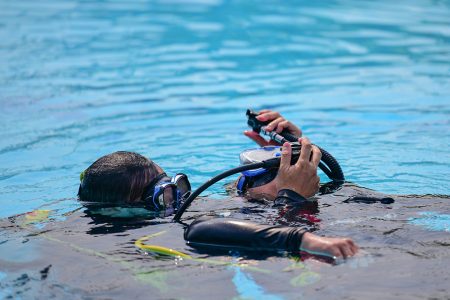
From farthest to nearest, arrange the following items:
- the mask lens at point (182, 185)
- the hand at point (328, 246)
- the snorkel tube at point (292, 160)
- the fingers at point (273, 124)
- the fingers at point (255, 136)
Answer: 1. the fingers at point (255, 136)
2. the fingers at point (273, 124)
3. the mask lens at point (182, 185)
4. the snorkel tube at point (292, 160)
5. the hand at point (328, 246)

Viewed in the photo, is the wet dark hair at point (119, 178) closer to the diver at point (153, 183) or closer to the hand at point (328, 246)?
the diver at point (153, 183)

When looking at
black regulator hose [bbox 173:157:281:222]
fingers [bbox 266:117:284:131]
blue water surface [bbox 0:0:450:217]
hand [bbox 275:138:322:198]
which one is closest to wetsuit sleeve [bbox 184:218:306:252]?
black regulator hose [bbox 173:157:281:222]

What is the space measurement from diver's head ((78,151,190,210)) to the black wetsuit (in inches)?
18.3

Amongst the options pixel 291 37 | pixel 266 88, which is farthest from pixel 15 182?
pixel 291 37

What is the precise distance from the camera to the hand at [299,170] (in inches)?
163

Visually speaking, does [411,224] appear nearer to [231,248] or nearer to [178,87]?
[231,248]

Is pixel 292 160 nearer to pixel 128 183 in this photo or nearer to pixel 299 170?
pixel 299 170

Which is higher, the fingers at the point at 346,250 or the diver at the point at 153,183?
the diver at the point at 153,183

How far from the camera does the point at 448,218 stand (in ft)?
13.3

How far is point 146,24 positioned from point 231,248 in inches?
360

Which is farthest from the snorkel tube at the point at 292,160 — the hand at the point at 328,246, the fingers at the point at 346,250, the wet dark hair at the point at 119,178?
the fingers at the point at 346,250

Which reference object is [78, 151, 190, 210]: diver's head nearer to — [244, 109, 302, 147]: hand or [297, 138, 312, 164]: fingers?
[297, 138, 312, 164]: fingers

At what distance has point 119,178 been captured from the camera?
4.16 meters

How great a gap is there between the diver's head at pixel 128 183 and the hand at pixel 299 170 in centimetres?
56
